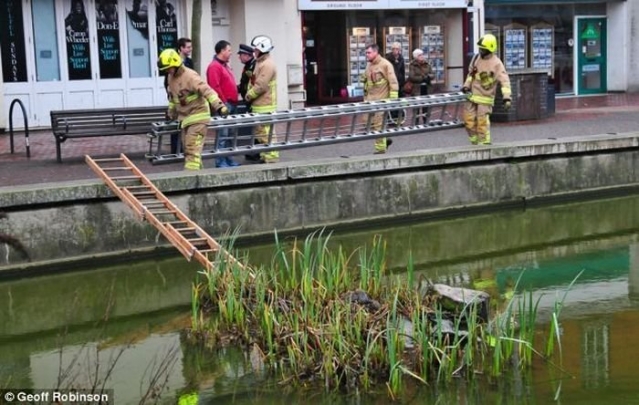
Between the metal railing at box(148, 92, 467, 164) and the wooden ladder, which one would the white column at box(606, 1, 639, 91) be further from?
the wooden ladder

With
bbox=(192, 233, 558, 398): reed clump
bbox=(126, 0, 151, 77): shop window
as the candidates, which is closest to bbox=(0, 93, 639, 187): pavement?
bbox=(126, 0, 151, 77): shop window

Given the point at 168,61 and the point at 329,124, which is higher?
the point at 168,61

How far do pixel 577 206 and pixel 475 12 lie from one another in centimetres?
1240

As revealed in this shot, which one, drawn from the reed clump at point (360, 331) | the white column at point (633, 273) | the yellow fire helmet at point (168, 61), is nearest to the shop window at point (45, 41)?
the yellow fire helmet at point (168, 61)

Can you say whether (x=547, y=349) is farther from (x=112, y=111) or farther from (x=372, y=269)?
(x=112, y=111)

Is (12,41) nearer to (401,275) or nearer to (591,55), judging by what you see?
(401,275)

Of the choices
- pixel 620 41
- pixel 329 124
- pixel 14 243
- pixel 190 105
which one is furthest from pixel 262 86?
pixel 620 41

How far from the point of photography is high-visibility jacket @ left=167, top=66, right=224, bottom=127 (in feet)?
36.9

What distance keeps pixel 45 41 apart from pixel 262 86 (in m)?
7.97

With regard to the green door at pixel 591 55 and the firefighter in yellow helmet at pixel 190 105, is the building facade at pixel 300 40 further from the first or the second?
the firefighter in yellow helmet at pixel 190 105

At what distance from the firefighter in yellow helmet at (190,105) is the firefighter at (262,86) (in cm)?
127

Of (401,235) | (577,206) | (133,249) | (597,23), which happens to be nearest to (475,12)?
(597,23)

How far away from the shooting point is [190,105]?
37.5ft

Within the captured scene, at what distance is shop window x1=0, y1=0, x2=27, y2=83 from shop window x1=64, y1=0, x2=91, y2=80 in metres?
0.86
